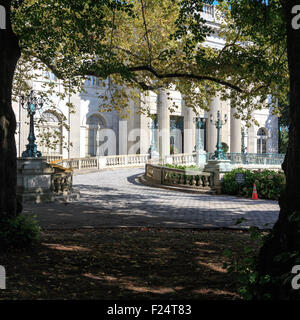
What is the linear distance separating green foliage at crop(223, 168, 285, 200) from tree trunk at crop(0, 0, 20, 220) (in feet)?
41.6

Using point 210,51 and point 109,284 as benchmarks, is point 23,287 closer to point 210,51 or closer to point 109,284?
point 109,284

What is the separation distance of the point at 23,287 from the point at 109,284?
3.58ft

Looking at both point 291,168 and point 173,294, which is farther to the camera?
point 173,294

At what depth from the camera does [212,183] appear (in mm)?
19266

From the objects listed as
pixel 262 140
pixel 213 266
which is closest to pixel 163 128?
pixel 262 140

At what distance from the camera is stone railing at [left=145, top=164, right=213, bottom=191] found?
19422 millimetres

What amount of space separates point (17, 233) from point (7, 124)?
1.87 m

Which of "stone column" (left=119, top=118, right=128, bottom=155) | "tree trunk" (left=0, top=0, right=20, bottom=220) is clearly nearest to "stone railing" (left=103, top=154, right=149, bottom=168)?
"stone column" (left=119, top=118, right=128, bottom=155)

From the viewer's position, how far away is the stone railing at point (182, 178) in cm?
1942

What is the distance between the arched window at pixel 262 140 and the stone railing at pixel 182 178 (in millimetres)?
33784

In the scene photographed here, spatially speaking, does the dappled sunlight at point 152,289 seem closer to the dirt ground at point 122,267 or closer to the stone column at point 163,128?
the dirt ground at point 122,267

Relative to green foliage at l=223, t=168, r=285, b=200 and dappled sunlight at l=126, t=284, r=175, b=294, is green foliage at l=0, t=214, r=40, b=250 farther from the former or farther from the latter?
green foliage at l=223, t=168, r=285, b=200

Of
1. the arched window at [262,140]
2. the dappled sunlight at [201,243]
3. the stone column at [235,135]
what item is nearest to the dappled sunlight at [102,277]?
the dappled sunlight at [201,243]
